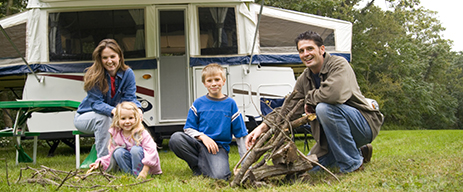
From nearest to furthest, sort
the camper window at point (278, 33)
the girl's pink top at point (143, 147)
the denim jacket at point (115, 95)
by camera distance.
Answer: the girl's pink top at point (143, 147), the denim jacket at point (115, 95), the camper window at point (278, 33)

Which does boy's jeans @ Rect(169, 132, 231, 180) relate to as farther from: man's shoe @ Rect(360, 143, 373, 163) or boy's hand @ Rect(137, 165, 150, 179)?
man's shoe @ Rect(360, 143, 373, 163)

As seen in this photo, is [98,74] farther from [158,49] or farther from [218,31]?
[218,31]

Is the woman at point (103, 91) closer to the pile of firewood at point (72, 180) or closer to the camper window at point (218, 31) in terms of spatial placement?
the pile of firewood at point (72, 180)

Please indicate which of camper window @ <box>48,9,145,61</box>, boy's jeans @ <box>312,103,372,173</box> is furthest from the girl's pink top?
camper window @ <box>48,9,145,61</box>

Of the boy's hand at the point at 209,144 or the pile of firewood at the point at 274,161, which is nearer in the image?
the pile of firewood at the point at 274,161

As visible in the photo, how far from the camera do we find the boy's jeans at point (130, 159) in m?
3.23

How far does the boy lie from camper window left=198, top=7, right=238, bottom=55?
2.86 meters

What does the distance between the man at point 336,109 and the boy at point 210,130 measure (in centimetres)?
30

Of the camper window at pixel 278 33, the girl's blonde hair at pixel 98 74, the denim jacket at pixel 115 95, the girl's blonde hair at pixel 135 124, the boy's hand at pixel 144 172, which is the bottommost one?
the boy's hand at pixel 144 172

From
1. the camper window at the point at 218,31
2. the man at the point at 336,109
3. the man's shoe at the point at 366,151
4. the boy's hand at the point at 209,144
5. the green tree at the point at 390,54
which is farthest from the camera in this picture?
the green tree at the point at 390,54

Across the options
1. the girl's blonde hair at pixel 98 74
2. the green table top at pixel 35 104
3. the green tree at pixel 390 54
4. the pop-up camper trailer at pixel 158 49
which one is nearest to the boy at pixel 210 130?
the girl's blonde hair at pixel 98 74

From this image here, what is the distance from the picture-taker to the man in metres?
3.01

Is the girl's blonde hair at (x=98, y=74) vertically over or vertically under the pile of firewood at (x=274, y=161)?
over

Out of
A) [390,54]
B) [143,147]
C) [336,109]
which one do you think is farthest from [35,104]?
[390,54]
